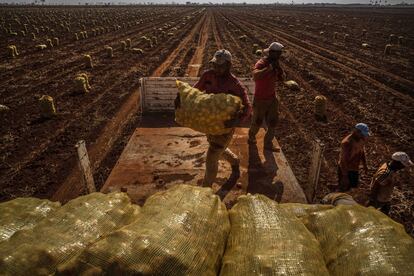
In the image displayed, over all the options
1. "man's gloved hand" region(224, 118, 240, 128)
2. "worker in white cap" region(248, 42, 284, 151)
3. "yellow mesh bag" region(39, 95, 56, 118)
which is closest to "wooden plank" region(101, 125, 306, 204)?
"worker in white cap" region(248, 42, 284, 151)

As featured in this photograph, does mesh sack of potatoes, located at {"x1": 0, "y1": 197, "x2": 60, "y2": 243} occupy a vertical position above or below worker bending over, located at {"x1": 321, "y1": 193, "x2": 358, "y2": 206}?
above

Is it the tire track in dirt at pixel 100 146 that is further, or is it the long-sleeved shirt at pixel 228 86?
the tire track in dirt at pixel 100 146

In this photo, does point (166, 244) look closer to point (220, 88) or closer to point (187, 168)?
point (220, 88)

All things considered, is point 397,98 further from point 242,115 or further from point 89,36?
point 89,36

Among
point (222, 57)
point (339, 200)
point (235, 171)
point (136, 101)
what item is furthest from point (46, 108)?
point (339, 200)

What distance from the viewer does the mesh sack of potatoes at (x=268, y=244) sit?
2.34 metres

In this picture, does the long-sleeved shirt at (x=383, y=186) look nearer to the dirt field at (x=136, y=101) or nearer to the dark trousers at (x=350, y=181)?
the dark trousers at (x=350, y=181)

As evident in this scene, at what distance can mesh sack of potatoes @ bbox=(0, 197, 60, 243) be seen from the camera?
2.89 metres

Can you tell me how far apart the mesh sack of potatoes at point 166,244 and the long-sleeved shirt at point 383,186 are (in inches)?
122

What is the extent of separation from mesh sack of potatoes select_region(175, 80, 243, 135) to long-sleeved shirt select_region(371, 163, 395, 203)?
258cm

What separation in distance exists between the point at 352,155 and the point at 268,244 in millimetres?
3214

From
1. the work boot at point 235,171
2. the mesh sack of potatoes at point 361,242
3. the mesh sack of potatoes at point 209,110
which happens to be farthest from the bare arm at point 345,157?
the mesh sack of potatoes at point 361,242

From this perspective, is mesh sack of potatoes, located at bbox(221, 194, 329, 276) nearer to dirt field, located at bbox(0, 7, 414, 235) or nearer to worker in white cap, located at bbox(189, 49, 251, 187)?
worker in white cap, located at bbox(189, 49, 251, 187)

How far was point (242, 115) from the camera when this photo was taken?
459 cm
